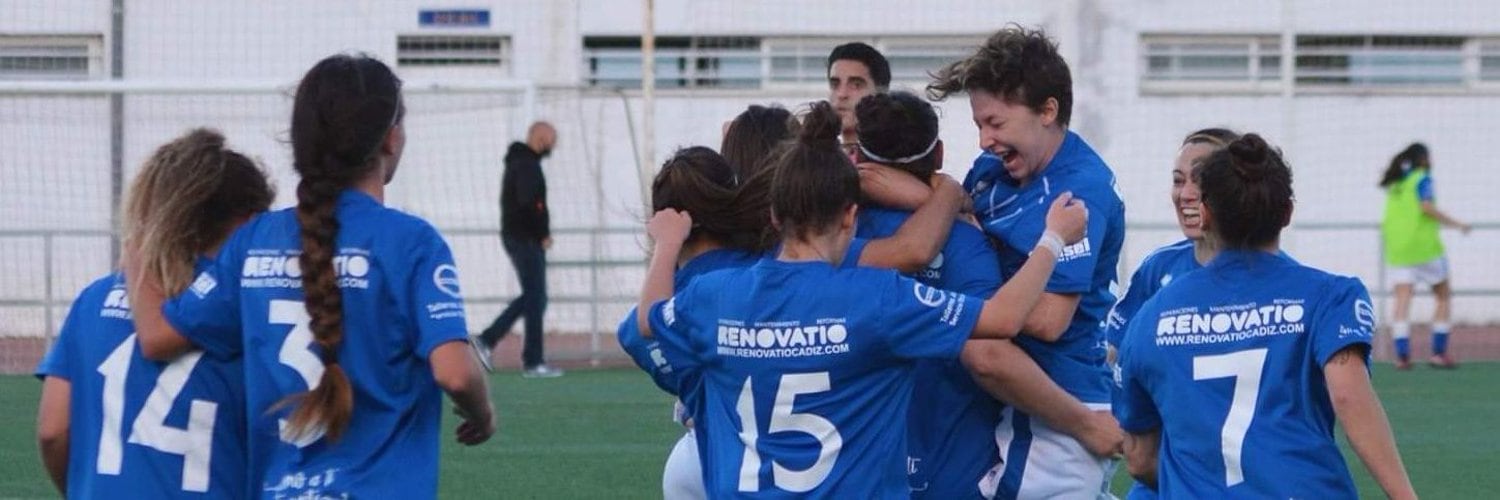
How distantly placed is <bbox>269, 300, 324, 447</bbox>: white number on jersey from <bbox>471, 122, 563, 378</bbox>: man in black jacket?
950cm

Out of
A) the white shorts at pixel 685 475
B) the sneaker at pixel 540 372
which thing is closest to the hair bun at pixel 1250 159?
the white shorts at pixel 685 475

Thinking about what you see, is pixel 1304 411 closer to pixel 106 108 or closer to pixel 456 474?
pixel 456 474

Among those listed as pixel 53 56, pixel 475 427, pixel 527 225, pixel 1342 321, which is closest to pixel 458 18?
pixel 53 56

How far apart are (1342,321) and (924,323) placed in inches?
28.5

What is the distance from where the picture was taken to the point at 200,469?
3.83m

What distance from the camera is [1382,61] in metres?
18.4

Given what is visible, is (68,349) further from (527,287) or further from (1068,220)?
(527,287)

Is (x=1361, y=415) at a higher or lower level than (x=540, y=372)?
higher

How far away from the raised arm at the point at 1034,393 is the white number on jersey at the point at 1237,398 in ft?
1.40

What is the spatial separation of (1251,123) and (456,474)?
11.3m

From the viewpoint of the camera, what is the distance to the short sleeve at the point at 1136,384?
3.91 m

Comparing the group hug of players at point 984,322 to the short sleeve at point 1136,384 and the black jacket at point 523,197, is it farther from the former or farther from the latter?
the black jacket at point 523,197

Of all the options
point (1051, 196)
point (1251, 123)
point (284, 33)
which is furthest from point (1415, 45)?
point (1051, 196)

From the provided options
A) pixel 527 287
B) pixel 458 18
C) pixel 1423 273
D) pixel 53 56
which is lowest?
Result: pixel 527 287
